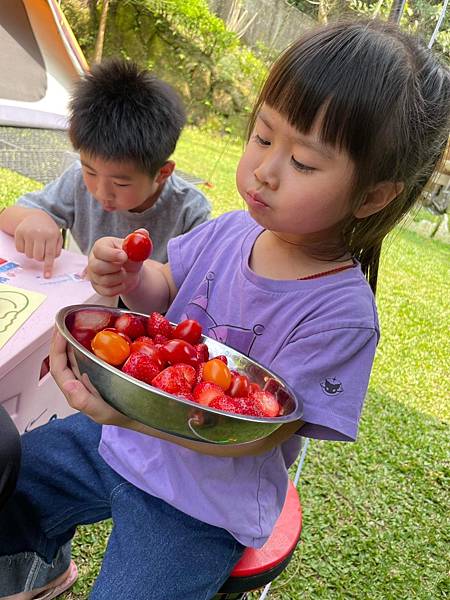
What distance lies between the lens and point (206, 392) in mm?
785

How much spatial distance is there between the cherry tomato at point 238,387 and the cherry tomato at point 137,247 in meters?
0.29

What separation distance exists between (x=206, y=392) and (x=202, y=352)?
12 cm

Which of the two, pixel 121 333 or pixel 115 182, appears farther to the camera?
pixel 115 182

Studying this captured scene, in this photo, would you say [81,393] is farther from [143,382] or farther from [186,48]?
[186,48]

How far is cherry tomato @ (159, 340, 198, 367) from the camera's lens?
84 cm

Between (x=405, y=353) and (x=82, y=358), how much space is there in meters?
3.46

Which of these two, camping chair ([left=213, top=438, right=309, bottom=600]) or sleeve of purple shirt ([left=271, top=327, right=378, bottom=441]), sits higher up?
sleeve of purple shirt ([left=271, top=327, right=378, bottom=441])

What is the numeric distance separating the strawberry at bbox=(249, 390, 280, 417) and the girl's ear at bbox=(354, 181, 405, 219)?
32 centimetres

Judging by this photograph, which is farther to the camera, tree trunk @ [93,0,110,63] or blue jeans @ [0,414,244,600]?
tree trunk @ [93,0,110,63]

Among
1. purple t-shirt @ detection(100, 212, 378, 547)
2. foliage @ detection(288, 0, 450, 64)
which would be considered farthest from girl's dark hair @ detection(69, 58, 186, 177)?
purple t-shirt @ detection(100, 212, 378, 547)

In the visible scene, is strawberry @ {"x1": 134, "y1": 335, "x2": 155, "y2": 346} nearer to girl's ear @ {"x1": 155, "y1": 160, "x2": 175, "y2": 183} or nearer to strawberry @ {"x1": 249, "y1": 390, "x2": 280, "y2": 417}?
strawberry @ {"x1": 249, "y1": 390, "x2": 280, "y2": 417}

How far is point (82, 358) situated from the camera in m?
0.77

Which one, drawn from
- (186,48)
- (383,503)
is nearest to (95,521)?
(383,503)

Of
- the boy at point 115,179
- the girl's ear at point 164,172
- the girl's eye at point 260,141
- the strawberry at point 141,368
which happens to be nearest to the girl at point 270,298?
the girl's eye at point 260,141
